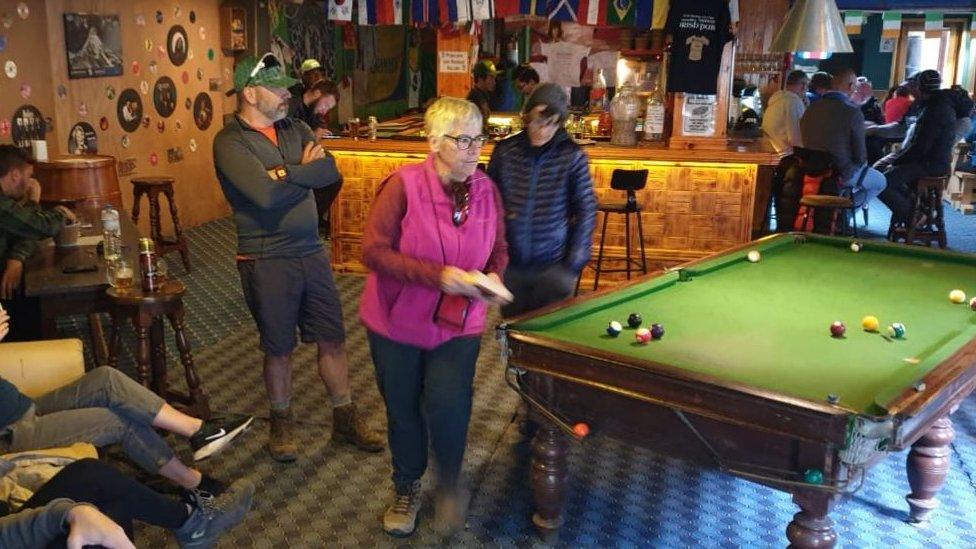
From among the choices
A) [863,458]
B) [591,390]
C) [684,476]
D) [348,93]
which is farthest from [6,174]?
[348,93]

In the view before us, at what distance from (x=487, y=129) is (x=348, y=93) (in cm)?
390

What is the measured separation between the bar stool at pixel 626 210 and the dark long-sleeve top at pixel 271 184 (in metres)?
2.26

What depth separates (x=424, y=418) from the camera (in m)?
2.95

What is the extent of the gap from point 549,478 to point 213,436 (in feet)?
4.01

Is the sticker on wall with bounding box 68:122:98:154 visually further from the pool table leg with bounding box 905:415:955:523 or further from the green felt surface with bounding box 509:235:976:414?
the pool table leg with bounding box 905:415:955:523

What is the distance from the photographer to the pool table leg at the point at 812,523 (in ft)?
7.68

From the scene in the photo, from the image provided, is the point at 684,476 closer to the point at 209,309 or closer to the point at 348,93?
the point at 209,309

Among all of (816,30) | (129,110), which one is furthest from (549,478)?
(129,110)

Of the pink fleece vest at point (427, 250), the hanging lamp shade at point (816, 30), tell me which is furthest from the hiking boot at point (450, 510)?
the hanging lamp shade at point (816, 30)

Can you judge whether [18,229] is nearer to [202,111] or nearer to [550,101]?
[550,101]

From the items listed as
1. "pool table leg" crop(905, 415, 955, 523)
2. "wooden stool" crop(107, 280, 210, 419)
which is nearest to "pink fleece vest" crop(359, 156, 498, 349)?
"wooden stool" crop(107, 280, 210, 419)

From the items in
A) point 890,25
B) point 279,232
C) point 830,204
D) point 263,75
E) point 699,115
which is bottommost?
point 830,204

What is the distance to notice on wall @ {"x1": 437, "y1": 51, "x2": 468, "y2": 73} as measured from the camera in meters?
7.11

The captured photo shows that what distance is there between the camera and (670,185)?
20.1 feet
